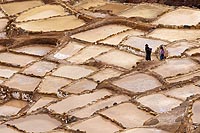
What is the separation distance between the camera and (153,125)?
5.82 meters

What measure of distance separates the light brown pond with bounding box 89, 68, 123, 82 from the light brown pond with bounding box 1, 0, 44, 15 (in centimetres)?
428

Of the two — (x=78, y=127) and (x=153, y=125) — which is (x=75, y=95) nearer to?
(x=78, y=127)

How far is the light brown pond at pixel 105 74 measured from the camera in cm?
930

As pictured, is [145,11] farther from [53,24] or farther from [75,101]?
[75,101]

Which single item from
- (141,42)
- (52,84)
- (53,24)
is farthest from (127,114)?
(53,24)

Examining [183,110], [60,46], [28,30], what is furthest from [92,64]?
[183,110]

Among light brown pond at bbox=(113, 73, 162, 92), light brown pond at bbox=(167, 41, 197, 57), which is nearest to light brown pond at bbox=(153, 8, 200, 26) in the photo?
light brown pond at bbox=(167, 41, 197, 57)

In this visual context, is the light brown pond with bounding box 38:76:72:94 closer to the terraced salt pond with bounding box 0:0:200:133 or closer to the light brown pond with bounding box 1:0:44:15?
the terraced salt pond with bounding box 0:0:200:133

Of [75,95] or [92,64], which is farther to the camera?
[92,64]

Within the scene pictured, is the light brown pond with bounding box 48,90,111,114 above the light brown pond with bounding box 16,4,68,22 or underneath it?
underneath

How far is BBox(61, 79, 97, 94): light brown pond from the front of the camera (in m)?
8.91

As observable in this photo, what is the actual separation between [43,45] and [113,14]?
179 centimetres

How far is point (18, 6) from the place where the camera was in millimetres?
13625

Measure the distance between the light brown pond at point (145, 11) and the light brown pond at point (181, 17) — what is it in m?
0.29
